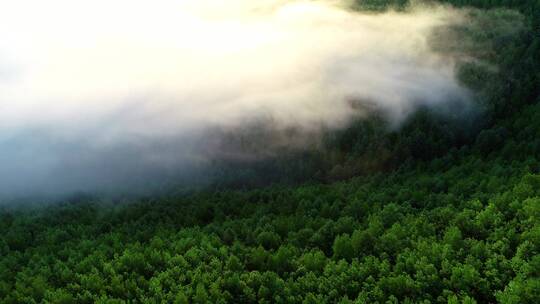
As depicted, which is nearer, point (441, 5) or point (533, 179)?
point (533, 179)

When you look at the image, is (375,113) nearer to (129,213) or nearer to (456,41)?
(456,41)

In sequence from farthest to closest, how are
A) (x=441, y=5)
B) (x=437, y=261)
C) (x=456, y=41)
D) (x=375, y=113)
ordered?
(x=441, y=5) → (x=456, y=41) → (x=375, y=113) → (x=437, y=261)

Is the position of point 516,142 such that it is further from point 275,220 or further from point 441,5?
point 441,5

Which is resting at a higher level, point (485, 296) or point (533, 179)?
point (533, 179)

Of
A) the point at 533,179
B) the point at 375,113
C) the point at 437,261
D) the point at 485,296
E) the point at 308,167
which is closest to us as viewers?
the point at 485,296

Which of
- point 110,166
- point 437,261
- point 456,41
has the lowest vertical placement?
point 110,166

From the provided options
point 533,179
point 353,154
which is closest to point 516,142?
point 533,179
